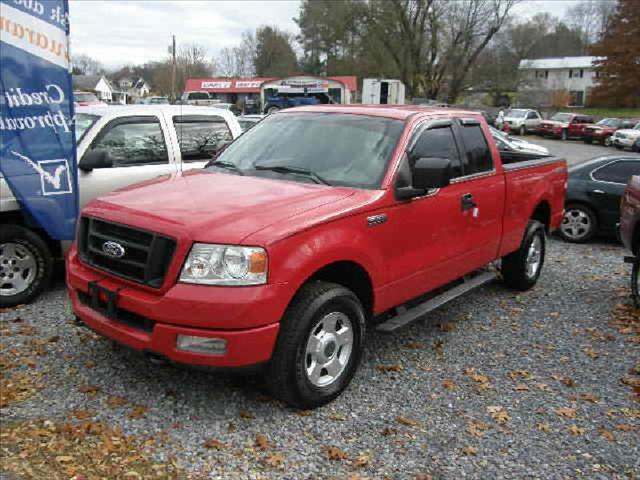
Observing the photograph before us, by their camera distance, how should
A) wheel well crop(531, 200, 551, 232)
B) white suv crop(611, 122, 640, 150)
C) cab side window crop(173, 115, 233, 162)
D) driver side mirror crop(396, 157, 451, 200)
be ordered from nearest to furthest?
1. driver side mirror crop(396, 157, 451, 200)
2. cab side window crop(173, 115, 233, 162)
3. wheel well crop(531, 200, 551, 232)
4. white suv crop(611, 122, 640, 150)

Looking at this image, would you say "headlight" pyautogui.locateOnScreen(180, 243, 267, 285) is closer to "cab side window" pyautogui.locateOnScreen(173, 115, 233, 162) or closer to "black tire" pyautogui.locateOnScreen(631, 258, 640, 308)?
"cab side window" pyautogui.locateOnScreen(173, 115, 233, 162)

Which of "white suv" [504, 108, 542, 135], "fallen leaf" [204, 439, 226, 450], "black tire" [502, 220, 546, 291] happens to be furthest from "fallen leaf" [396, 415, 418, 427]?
"white suv" [504, 108, 542, 135]

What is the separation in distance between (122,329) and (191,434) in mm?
770

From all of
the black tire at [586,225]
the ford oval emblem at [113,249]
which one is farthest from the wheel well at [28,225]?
the black tire at [586,225]

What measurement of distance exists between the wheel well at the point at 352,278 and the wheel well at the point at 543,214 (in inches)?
138

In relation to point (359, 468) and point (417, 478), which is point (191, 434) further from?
point (417, 478)

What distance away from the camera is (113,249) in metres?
3.86

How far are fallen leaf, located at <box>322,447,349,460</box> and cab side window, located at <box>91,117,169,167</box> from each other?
13.5ft

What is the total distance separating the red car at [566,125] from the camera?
3866 centimetres

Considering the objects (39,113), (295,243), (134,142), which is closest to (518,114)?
(134,142)

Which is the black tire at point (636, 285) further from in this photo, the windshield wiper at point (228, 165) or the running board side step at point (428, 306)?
the windshield wiper at point (228, 165)

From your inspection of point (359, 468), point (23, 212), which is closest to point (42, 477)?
point (359, 468)

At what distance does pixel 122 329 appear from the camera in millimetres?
3760

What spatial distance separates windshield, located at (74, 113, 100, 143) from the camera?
6.42 meters
